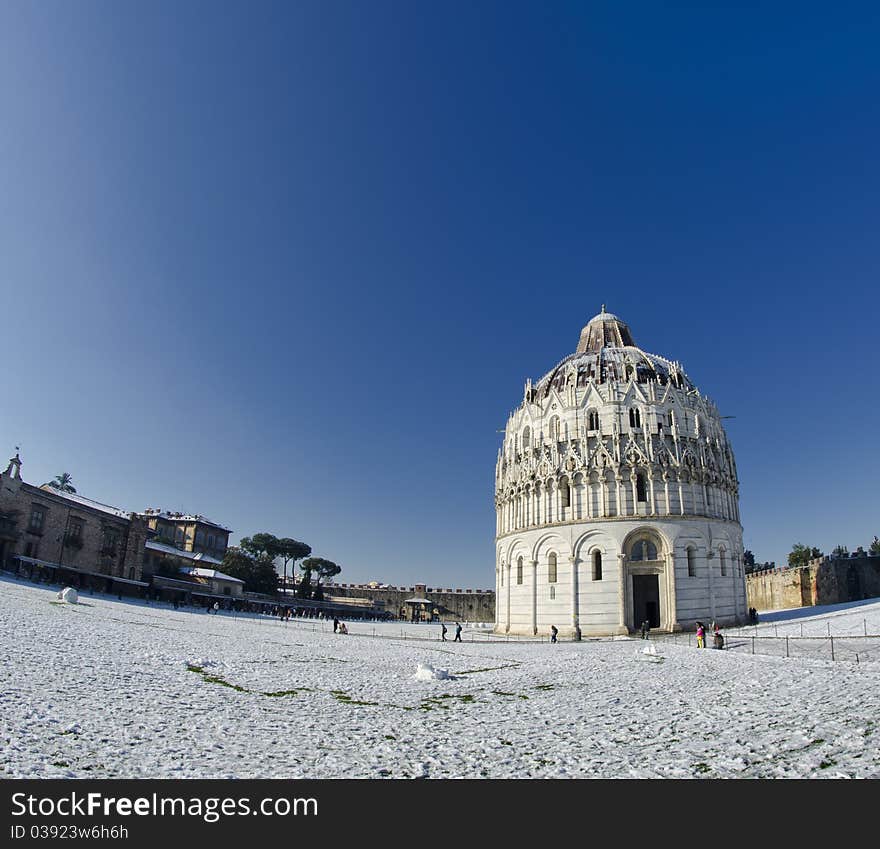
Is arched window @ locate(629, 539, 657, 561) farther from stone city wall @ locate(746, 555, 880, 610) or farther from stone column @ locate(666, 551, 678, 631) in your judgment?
stone city wall @ locate(746, 555, 880, 610)

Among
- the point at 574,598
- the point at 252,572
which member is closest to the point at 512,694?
the point at 574,598

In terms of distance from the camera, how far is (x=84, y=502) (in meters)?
59.2

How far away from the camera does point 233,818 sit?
6.31 meters

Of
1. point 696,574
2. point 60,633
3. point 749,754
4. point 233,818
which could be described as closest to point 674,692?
point 749,754

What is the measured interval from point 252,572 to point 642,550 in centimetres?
5778

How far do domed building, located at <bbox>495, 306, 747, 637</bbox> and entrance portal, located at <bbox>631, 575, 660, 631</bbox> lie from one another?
0.26 ft

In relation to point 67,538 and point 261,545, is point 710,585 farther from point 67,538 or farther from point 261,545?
point 261,545

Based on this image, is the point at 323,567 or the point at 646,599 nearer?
the point at 646,599

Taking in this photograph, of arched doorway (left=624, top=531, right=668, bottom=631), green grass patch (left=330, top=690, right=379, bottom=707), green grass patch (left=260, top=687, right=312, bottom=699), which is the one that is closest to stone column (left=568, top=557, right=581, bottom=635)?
arched doorway (left=624, top=531, right=668, bottom=631)

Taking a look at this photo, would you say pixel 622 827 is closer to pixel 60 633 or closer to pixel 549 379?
pixel 60 633

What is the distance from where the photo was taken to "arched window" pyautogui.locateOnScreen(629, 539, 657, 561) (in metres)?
Result: 44.5

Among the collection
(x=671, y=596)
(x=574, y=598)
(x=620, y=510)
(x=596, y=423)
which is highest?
(x=596, y=423)

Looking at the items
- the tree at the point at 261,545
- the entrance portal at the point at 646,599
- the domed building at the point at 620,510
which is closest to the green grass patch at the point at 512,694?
the domed building at the point at 620,510

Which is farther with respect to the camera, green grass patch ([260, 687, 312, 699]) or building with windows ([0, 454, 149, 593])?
building with windows ([0, 454, 149, 593])
